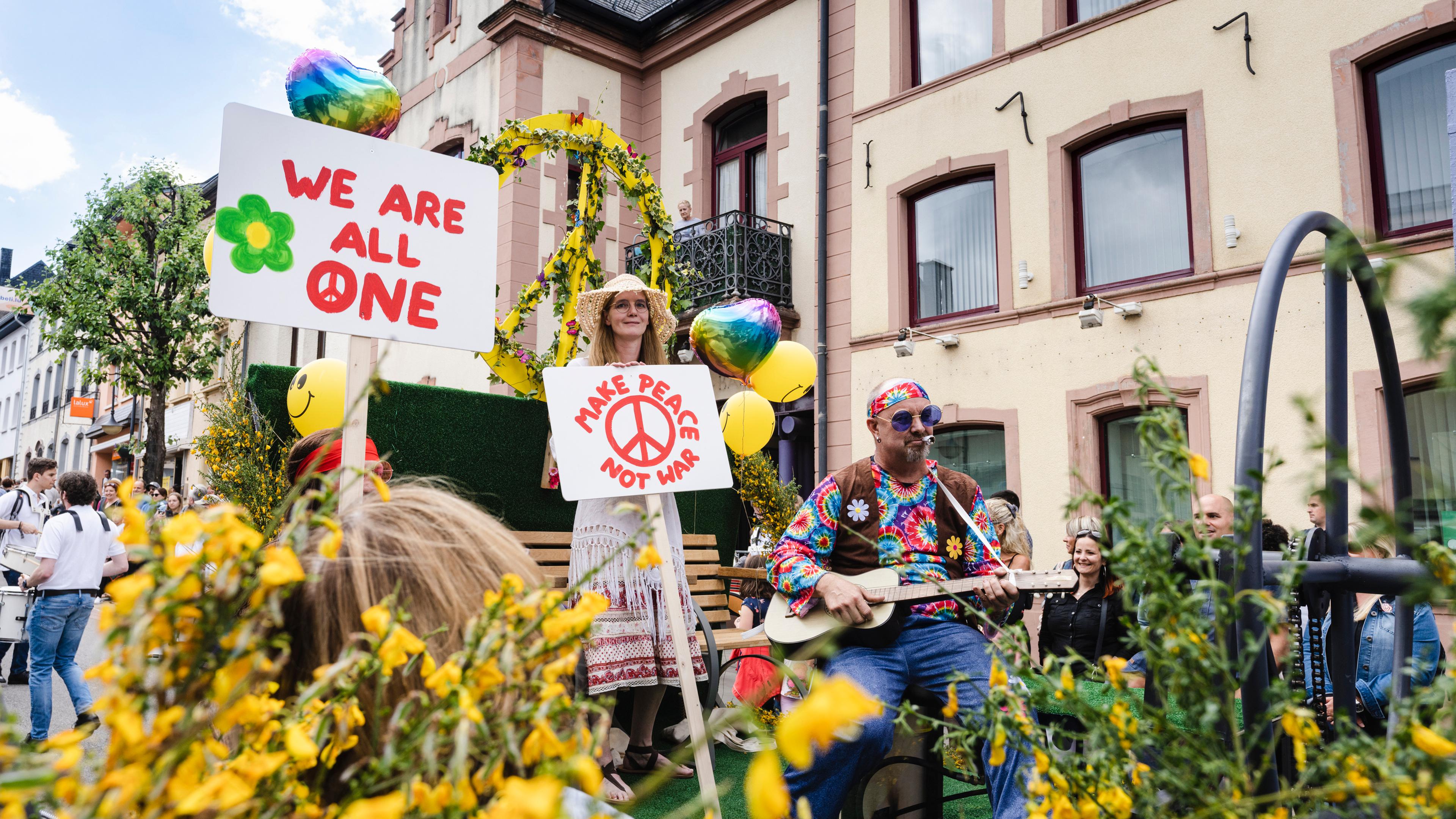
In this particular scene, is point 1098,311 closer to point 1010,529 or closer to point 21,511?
point 1010,529

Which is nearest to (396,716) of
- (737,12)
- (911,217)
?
(911,217)

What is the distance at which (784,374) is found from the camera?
22.3 feet

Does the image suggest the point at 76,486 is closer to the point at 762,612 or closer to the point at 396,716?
the point at 762,612

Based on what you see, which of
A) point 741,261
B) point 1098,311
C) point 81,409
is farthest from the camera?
point 81,409

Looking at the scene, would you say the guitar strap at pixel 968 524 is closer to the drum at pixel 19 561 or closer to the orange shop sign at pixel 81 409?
the drum at pixel 19 561

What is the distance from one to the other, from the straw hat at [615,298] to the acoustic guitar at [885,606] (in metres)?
1.62

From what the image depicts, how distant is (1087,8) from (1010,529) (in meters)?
6.33

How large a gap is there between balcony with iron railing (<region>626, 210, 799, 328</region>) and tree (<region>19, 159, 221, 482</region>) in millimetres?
11746

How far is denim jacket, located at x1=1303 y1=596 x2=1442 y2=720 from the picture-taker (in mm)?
3670

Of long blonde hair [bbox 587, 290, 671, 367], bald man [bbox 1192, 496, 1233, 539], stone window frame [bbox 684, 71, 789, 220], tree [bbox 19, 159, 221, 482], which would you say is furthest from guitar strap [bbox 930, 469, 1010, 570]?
tree [bbox 19, 159, 221, 482]

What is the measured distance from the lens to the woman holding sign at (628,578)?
3.93 metres

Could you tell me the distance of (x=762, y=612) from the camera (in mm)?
6949

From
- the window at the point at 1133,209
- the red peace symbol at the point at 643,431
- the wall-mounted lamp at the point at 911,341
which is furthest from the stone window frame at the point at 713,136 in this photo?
the red peace symbol at the point at 643,431

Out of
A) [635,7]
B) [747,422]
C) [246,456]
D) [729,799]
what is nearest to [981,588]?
[729,799]
